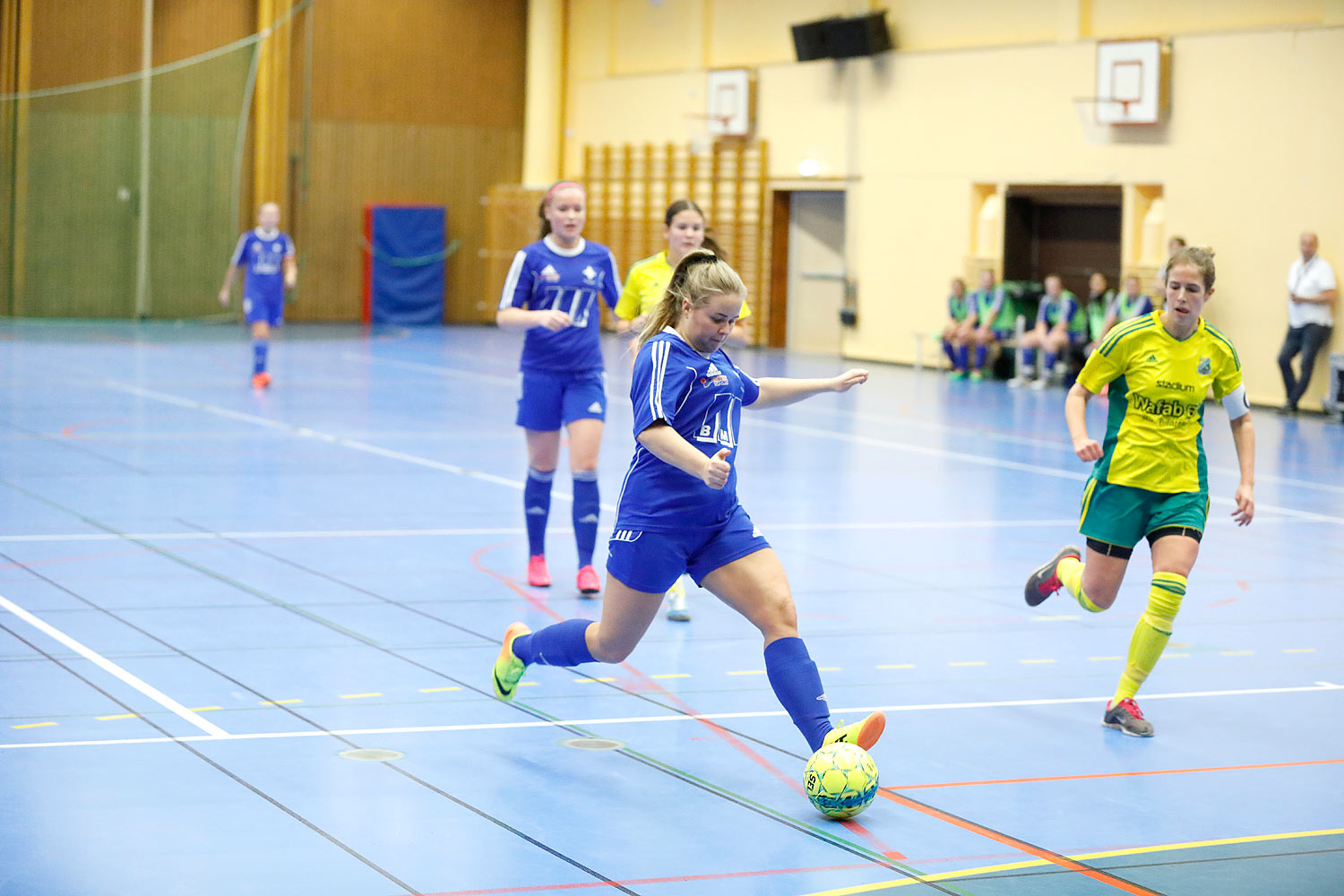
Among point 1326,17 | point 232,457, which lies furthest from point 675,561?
point 1326,17

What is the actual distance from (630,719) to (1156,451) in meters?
2.17

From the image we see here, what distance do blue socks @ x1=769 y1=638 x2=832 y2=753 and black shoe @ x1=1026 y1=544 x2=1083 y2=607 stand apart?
7.61ft

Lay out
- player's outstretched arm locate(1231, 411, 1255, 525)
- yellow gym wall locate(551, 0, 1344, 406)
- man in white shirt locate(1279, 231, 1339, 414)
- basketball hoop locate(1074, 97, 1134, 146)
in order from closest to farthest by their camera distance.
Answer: player's outstretched arm locate(1231, 411, 1255, 525)
man in white shirt locate(1279, 231, 1339, 414)
yellow gym wall locate(551, 0, 1344, 406)
basketball hoop locate(1074, 97, 1134, 146)

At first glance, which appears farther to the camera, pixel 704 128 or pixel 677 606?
pixel 704 128

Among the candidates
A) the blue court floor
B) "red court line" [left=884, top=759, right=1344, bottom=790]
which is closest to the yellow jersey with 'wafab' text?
the blue court floor

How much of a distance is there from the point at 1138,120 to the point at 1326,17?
276 centimetres

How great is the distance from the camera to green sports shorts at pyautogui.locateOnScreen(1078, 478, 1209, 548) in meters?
6.23

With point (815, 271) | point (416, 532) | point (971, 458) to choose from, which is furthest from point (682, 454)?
point (815, 271)

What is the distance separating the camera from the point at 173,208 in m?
28.9

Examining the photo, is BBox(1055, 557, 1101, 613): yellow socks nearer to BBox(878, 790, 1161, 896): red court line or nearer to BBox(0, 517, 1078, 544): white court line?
BBox(878, 790, 1161, 896): red court line

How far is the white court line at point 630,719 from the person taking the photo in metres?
5.65

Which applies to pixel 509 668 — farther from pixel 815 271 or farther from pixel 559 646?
pixel 815 271

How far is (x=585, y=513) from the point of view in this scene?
8.57m

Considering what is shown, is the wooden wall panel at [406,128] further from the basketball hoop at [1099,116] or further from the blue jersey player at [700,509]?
the blue jersey player at [700,509]
